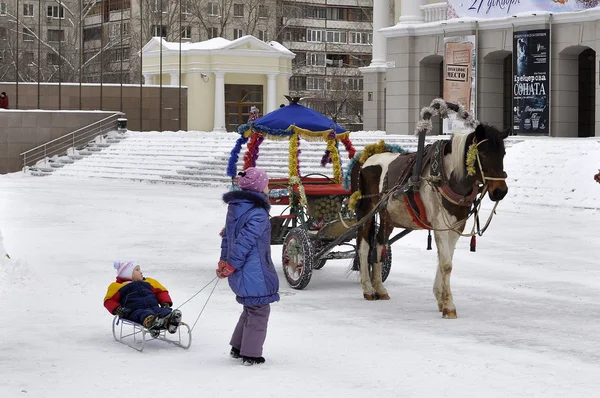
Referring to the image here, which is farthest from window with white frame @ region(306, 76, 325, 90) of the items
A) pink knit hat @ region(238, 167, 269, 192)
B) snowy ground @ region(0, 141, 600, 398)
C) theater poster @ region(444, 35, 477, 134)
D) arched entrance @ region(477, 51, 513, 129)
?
pink knit hat @ region(238, 167, 269, 192)

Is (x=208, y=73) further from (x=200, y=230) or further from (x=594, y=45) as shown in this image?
(x=200, y=230)

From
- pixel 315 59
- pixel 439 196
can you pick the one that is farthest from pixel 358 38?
pixel 439 196

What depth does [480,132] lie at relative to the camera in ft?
39.7

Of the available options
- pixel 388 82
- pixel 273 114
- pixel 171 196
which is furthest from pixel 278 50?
pixel 273 114

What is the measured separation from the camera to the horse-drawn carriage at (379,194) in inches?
483

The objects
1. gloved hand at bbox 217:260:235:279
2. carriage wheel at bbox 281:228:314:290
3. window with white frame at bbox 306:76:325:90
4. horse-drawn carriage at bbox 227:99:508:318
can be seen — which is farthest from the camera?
window with white frame at bbox 306:76:325:90

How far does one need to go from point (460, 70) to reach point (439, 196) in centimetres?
3258

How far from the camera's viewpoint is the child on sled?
33.4 feet

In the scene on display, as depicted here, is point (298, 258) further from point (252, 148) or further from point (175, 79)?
point (175, 79)

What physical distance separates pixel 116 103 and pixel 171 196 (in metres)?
24.9

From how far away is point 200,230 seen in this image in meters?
21.4

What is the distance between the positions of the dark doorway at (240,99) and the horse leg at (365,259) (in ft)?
159

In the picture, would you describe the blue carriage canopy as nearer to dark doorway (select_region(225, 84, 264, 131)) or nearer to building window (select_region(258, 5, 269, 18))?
dark doorway (select_region(225, 84, 264, 131))

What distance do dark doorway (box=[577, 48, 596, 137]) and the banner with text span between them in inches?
135
